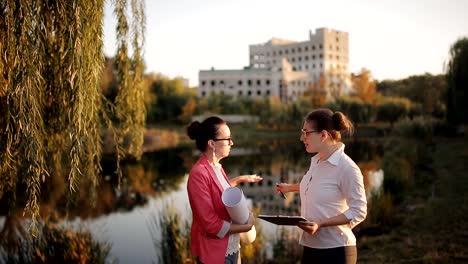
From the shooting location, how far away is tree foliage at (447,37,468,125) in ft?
54.6

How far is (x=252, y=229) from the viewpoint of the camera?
253 centimetres

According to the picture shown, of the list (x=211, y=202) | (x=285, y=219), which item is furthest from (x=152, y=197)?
(x=285, y=219)

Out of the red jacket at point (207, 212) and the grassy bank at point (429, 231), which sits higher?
the red jacket at point (207, 212)

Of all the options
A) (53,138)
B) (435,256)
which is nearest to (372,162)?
(435,256)

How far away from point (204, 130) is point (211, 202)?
41 centimetres

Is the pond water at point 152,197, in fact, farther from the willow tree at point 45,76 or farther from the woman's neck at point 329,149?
the woman's neck at point 329,149

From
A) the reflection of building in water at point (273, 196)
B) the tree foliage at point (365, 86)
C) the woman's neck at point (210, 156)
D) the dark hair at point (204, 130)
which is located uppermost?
the tree foliage at point (365, 86)

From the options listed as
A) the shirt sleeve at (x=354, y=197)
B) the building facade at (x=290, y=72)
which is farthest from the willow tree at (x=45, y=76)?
the building facade at (x=290, y=72)

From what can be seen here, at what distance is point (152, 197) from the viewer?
1145 cm

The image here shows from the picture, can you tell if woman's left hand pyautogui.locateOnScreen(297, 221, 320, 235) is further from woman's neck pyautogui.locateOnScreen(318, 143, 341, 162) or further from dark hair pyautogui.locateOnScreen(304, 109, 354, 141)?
dark hair pyautogui.locateOnScreen(304, 109, 354, 141)

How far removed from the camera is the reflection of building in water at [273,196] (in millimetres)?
10436

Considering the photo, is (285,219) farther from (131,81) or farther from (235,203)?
(131,81)

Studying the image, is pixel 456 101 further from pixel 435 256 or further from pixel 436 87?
pixel 436 87

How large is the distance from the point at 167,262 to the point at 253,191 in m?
8.43
